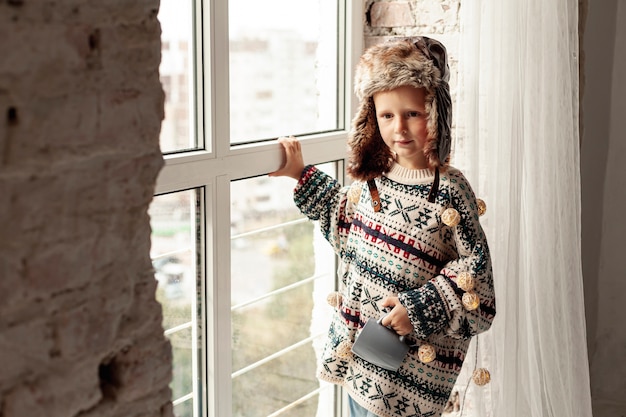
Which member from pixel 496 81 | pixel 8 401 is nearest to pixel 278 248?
pixel 496 81

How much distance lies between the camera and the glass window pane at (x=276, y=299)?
6.39 feet

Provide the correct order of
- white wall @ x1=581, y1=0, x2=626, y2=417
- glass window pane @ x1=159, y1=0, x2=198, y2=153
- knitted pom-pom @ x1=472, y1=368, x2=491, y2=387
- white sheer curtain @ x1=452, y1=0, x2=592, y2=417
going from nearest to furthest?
glass window pane @ x1=159, y1=0, x2=198, y2=153
knitted pom-pom @ x1=472, y1=368, x2=491, y2=387
white sheer curtain @ x1=452, y1=0, x2=592, y2=417
white wall @ x1=581, y1=0, x2=626, y2=417

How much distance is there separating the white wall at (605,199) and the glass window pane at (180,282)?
1888 millimetres

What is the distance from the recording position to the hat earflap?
180 cm

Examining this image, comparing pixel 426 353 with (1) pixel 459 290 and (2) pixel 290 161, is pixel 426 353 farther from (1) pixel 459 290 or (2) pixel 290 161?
(2) pixel 290 161

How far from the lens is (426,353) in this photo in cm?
173

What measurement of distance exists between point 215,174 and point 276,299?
44 cm

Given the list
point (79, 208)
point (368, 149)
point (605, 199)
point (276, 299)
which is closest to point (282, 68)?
point (368, 149)

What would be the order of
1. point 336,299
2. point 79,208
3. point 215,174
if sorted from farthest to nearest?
1. point 336,299
2. point 215,174
3. point 79,208

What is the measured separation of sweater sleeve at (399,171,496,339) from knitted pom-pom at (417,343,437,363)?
1.1 inches

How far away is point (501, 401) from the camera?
2146 millimetres

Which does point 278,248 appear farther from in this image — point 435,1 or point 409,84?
point 435,1

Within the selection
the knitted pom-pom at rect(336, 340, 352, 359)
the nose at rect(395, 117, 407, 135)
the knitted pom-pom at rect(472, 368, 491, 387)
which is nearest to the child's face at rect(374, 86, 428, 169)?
the nose at rect(395, 117, 407, 135)

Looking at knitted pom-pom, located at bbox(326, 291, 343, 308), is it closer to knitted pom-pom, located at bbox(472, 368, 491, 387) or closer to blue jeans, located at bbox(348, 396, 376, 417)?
blue jeans, located at bbox(348, 396, 376, 417)
